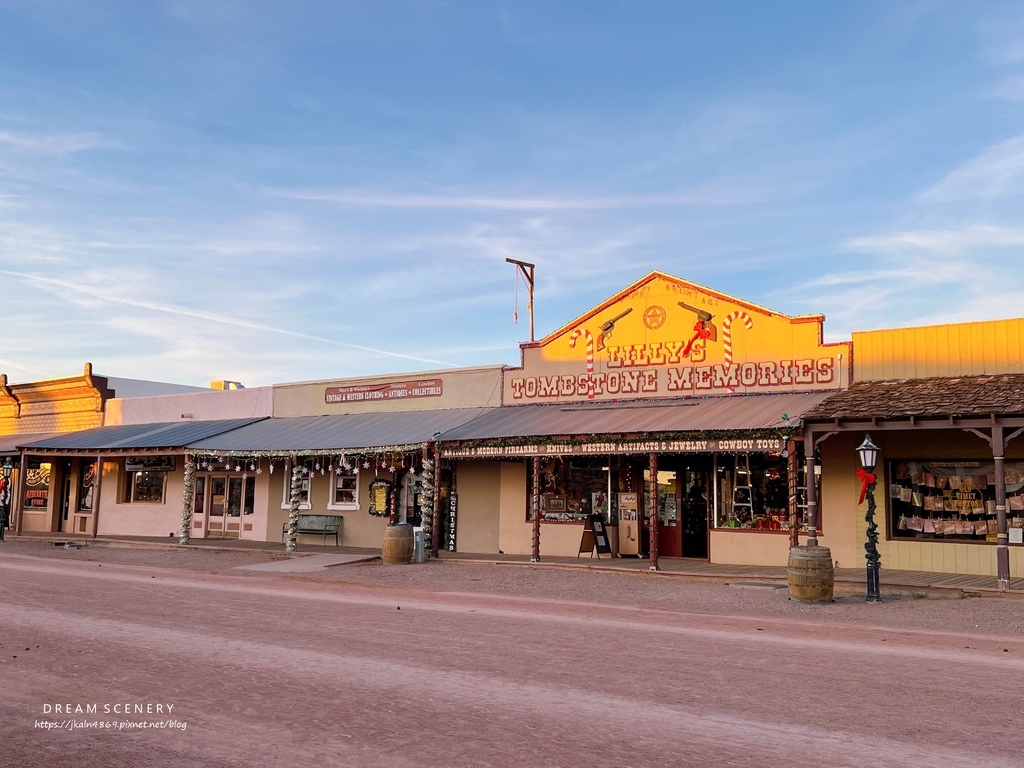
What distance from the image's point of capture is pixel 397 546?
66.7 ft

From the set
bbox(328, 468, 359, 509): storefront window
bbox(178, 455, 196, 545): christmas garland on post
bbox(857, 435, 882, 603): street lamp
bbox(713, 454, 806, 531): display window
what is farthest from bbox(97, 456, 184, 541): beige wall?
bbox(857, 435, 882, 603): street lamp

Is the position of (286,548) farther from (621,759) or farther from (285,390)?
(621,759)

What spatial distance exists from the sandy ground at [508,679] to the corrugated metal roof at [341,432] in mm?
7687

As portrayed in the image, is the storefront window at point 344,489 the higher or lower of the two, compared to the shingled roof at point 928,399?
lower

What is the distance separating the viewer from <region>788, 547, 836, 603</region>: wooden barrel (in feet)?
45.5

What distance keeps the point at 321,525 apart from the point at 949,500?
615 inches

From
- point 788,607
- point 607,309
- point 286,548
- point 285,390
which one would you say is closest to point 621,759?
point 788,607

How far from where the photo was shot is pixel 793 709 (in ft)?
23.5

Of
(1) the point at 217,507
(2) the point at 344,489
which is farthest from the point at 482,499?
(1) the point at 217,507

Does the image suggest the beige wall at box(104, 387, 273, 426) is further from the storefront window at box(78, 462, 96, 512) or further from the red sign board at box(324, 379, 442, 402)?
the red sign board at box(324, 379, 442, 402)

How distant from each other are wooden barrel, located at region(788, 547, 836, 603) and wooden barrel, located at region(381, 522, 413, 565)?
9060 millimetres

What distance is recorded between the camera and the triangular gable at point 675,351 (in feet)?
61.0

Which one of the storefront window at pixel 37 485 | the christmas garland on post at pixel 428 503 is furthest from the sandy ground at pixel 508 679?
the storefront window at pixel 37 485

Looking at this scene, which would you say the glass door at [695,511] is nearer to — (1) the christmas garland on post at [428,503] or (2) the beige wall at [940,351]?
(2) the beige wall at [940,351]
